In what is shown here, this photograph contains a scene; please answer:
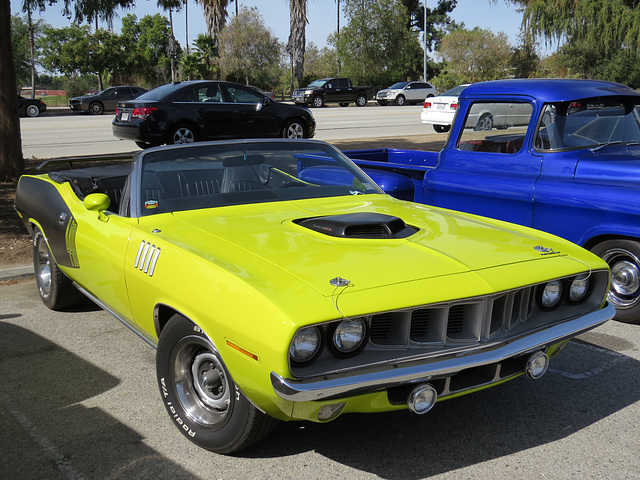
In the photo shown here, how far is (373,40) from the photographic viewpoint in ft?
180

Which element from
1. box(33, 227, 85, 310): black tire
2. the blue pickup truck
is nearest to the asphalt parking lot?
box(33, 227, 85, 310): black tire

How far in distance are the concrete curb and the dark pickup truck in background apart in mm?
32431

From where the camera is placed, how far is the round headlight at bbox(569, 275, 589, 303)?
11.6 ft

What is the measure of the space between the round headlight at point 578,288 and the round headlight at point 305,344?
5.18 feet

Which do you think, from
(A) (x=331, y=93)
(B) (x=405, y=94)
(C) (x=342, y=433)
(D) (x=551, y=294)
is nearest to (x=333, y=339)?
(C) (x=342, y=433)

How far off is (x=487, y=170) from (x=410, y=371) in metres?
3.52

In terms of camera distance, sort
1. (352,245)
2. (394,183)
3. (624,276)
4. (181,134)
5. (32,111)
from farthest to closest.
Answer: (32,111), (181,134), (394,183), (624,276), (352,245)

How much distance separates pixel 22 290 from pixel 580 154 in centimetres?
515

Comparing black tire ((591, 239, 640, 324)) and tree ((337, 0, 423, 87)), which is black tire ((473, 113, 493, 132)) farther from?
tree ((337, 0, 423, 87))

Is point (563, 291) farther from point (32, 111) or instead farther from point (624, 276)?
point (32, 111)

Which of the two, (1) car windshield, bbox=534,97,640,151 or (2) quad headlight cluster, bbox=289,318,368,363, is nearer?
(2) quad headlight cluster, bbox=289,318,368,363

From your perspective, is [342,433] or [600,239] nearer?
[342,433]

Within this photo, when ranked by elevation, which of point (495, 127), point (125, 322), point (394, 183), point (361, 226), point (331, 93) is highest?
point (495, 127)

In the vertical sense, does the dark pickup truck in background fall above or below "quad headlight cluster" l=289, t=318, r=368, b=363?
above
